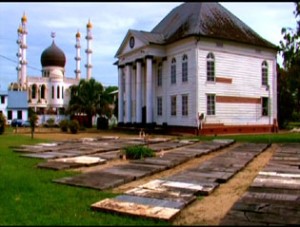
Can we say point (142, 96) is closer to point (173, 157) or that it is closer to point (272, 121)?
point (272, 121)

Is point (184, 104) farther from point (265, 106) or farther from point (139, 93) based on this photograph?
point (265, 106)

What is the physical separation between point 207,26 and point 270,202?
26.7 metres

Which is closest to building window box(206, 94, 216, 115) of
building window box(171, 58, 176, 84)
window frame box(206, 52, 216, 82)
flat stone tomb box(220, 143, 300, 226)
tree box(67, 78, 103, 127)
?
window frame box(206, 52, 216, 82)

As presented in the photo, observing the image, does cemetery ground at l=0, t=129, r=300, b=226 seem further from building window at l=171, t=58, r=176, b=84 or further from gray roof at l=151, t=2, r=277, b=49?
building window at l=171, t=58, r=176, b=84

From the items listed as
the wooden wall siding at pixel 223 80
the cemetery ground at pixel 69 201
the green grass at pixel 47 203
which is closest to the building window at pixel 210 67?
the wooden wall siding at pixel 223 80

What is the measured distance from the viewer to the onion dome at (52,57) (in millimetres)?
67438

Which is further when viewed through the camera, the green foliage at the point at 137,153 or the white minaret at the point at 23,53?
the white minaret at the point at 23,53

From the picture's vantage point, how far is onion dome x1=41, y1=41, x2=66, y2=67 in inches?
2655

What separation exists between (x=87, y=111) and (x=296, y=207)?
42756mm

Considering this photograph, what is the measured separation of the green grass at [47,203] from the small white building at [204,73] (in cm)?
2212

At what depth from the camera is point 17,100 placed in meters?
61.7

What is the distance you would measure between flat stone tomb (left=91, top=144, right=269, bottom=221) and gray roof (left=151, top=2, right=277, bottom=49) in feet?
72.0

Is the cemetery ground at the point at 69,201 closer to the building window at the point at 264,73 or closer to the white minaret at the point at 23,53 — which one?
the building window at the point at 264,73

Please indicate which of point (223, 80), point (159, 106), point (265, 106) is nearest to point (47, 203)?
point (223, 80)
